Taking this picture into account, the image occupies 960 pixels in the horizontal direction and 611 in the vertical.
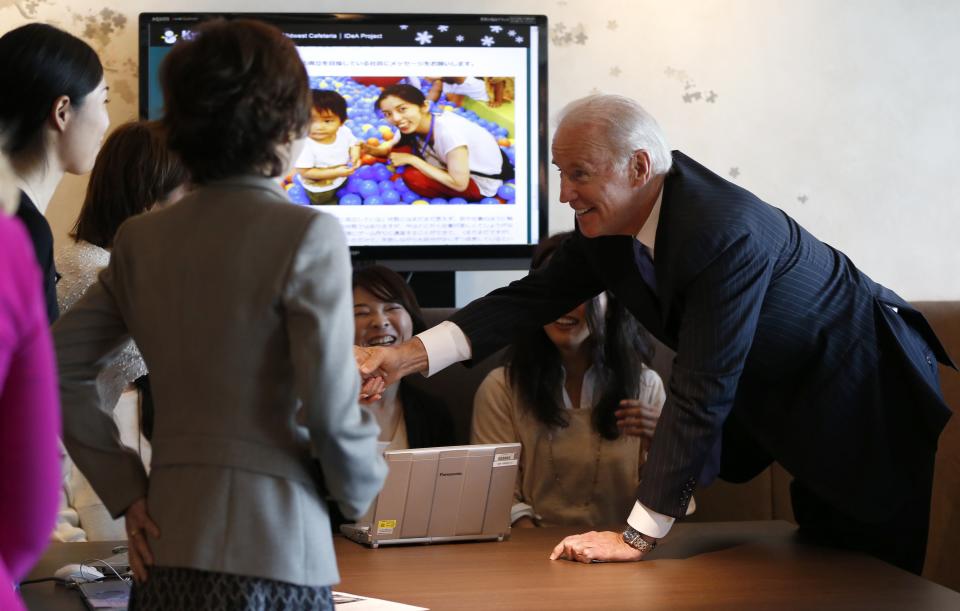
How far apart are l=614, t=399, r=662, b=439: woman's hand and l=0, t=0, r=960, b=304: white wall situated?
91cm

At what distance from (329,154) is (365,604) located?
1.88 meters

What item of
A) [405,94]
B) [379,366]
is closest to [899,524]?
[379,366]

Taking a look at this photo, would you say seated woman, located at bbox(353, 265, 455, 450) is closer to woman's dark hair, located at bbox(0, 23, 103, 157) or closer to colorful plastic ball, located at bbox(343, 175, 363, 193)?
colorful plastic ball, located at bbox(343, 175, 363, 193)

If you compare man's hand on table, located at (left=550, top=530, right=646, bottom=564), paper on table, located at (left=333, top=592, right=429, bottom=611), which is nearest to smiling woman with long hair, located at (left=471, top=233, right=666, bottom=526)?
man's hand on table, located at (left=550, top=530, right=646, bottom=564)

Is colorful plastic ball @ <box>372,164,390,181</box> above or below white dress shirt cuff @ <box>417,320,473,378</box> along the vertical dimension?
above

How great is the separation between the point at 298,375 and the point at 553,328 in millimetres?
1833

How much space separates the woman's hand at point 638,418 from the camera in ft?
8.59

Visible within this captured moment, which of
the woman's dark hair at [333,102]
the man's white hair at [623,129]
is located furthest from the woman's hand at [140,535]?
the woman's dark hair at [333,102]

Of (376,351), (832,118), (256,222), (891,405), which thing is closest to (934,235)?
(832,118)

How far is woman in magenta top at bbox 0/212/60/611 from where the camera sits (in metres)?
0.83

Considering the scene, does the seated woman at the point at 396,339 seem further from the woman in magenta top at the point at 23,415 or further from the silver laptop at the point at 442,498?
the woman in magenta top at the point at 23,415

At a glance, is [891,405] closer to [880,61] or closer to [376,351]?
[376,351]

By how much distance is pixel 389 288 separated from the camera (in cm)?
283

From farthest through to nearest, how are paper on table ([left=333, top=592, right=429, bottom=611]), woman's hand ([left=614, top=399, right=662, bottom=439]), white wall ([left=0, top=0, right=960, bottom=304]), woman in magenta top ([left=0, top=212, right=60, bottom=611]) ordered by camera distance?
white wall ([left=0, top=0, right=960, bottom=304]) < woman's hand ([left=614, top=399, right=662, bottom=439]) < paper on table ([left=333, top=592, right=429, bottom=611]) < woman in magenta top ([left=0, top=212, right=60, bottom=611])
